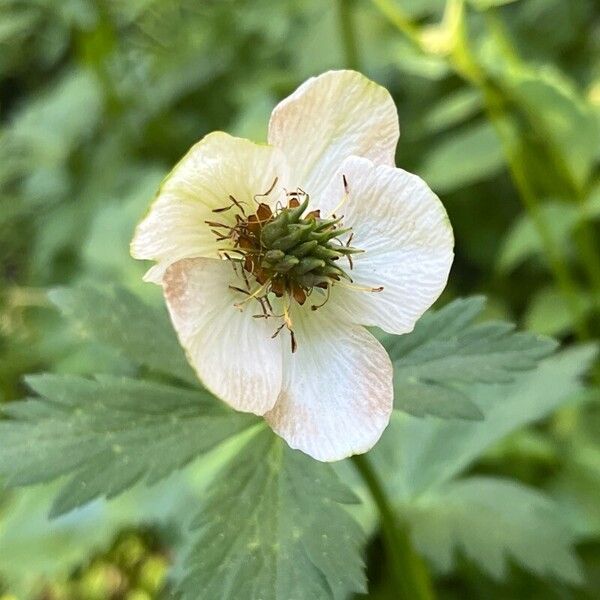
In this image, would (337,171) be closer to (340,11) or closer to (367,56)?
(340,11)

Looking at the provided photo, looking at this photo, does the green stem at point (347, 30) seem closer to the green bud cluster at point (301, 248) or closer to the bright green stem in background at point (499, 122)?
the bright green stem in background at point (499, 122)

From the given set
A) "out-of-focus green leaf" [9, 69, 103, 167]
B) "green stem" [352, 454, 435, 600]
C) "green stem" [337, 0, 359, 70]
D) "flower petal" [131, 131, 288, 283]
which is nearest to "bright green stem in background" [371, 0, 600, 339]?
"green stem" [337, 0, 359, 70]

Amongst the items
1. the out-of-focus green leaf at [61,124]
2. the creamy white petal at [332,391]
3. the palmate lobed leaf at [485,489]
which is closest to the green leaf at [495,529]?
the palmate lobed leaf at [485,489]

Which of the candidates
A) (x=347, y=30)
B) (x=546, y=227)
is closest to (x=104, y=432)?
(x=546, y=227)

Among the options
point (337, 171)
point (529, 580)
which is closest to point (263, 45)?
point (529, 580)

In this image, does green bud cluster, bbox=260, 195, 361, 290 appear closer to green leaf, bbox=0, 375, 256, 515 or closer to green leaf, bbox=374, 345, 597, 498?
green leaf, bbox=0, 375, 256, 515
